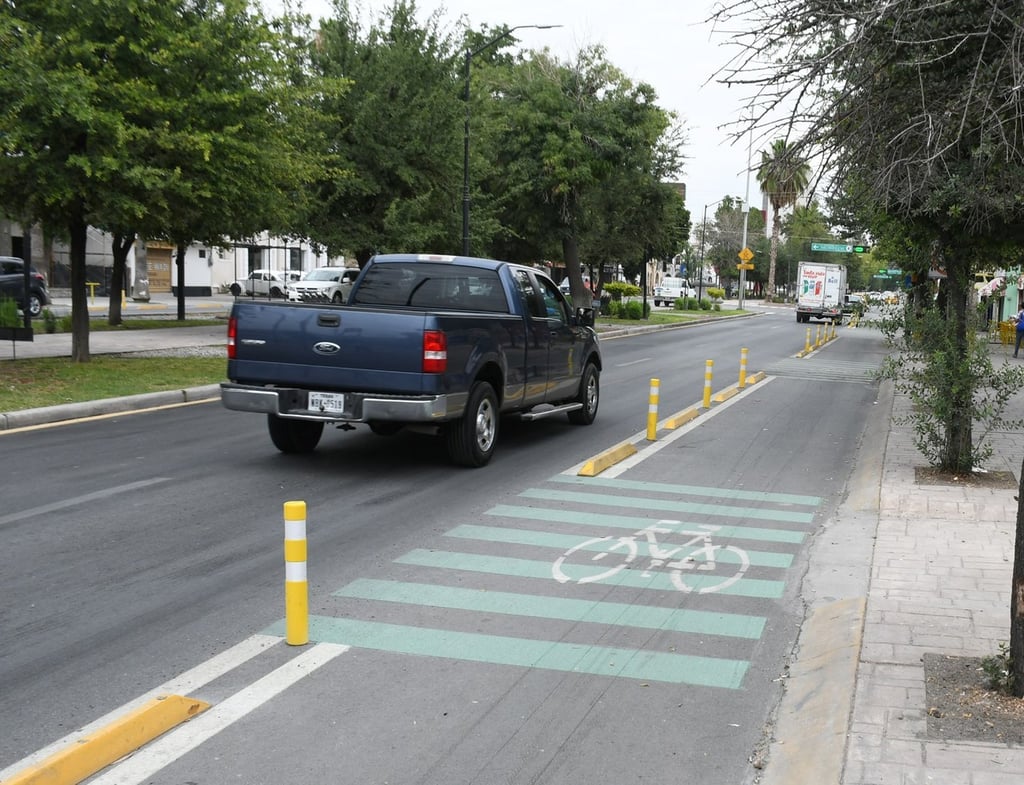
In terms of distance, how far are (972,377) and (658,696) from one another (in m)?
6.18

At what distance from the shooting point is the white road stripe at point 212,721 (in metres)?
4.12

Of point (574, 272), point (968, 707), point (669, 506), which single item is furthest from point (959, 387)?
point (574, 272)

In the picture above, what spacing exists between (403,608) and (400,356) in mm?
3844

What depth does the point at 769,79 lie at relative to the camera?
19.9 ft

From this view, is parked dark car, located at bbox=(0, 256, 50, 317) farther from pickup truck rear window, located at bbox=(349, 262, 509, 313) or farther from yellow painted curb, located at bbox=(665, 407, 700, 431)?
pickup truck rear window, located at bbox=(349, 262, 509, 313)

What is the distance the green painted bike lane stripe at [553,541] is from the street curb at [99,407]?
692 centimetres

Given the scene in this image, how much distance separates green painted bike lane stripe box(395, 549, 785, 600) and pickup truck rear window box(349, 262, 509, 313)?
16.3ft

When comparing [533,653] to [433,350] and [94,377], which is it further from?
[94,377]

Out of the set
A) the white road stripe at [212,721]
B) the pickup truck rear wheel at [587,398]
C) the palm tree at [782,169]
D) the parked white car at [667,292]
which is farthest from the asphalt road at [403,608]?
the parked white car at [667,292]

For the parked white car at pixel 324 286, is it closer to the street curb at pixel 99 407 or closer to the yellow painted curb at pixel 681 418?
the street curb at pixel 99 407

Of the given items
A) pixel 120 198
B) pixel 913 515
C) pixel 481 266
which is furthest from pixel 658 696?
pixel 120 198

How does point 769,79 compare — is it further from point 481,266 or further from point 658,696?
point 481,266

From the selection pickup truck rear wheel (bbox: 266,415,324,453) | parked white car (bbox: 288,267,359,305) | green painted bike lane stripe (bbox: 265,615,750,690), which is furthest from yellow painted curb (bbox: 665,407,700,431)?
parked white car (bbox: 288,267,359,305)

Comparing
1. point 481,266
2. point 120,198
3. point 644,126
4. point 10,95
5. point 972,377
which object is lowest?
point 972,377
